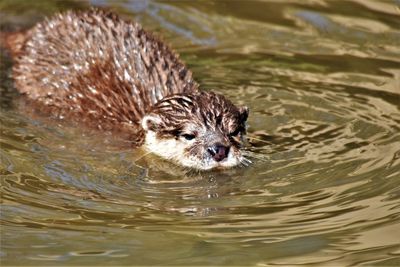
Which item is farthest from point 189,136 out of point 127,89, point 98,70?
point 98,70

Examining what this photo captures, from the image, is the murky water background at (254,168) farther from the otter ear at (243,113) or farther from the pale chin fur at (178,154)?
the otter ear at (243,113)

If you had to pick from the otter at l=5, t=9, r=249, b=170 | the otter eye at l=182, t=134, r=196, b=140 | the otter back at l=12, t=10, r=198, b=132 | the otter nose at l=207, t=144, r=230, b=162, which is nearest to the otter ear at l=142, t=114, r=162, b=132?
the otter at l=5, t=9, r=249, b=170

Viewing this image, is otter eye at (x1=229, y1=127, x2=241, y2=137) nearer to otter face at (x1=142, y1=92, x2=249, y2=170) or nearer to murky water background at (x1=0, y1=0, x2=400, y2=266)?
otter face at (x1=142, y1=92, x2=249, y2=170)

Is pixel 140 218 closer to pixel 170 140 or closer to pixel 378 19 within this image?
pixel 170 140

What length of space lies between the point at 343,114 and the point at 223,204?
6.15 feet

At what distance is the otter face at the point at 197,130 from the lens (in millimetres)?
6461

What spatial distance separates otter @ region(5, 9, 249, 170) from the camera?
663 cm

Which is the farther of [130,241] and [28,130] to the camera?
[28,130]

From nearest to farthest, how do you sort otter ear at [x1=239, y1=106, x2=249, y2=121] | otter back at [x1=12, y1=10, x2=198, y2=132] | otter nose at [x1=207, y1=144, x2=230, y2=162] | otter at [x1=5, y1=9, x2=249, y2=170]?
otter nose at [x1=207, y1=144, x2=230, y2=162], otter at [x1=5, y1=9, x2=249, y2=170], otter ear at [x1=239, y1=106, x2=249, y2=121], otter back at [x1=12, y1=10, x2=198, y2=132]

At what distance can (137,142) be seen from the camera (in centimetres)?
702

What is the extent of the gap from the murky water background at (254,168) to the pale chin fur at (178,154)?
3.1 inches

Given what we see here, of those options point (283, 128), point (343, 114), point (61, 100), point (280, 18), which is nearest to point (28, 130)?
point (61, 100)

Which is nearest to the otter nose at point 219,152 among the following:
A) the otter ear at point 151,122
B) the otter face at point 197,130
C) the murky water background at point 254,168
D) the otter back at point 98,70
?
the otter face at point 197,130

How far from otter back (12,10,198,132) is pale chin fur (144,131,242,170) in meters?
0.44
